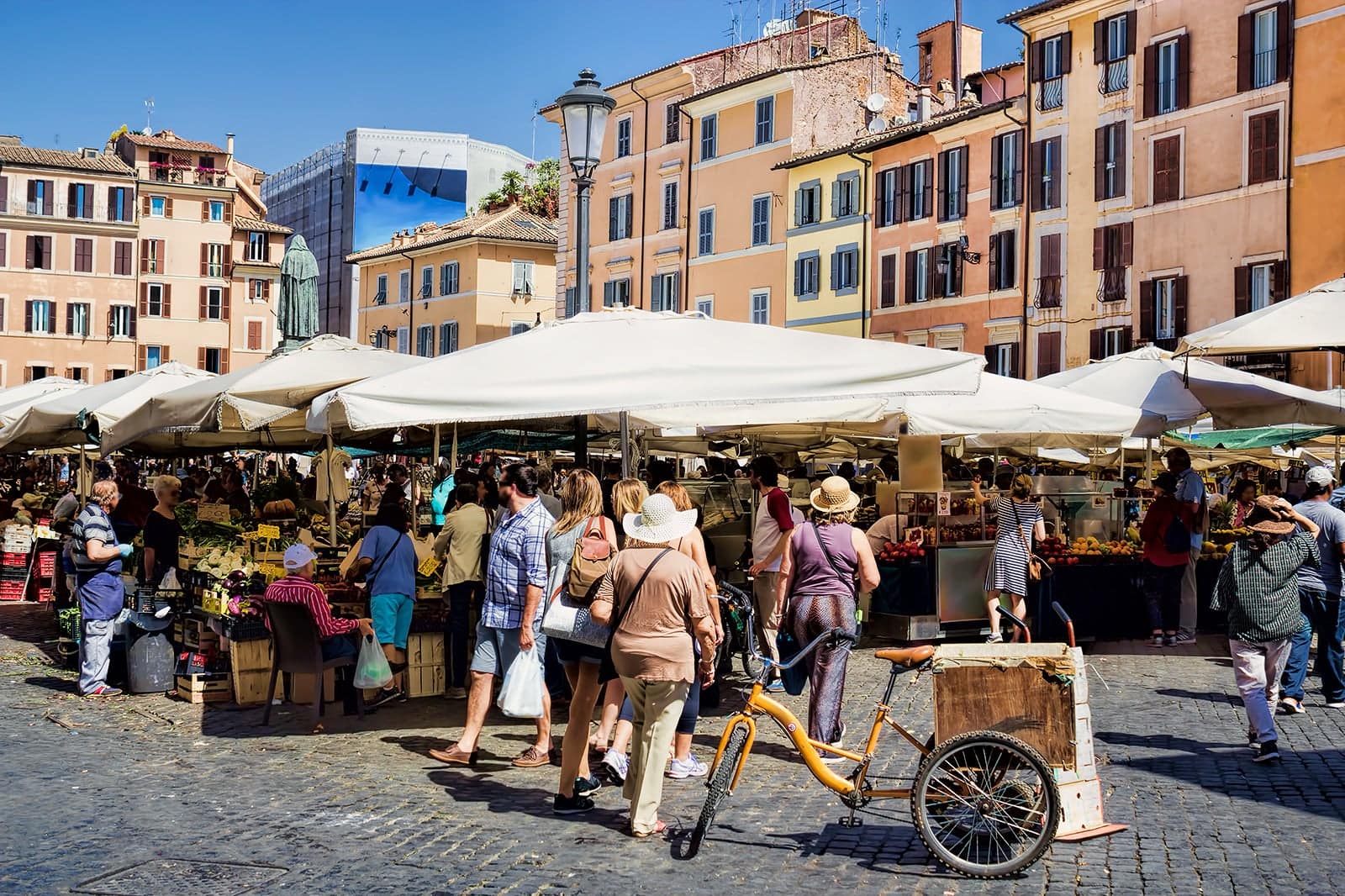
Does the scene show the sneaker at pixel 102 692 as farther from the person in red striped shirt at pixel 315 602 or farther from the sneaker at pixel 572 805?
the sneaker at pixel 572 805

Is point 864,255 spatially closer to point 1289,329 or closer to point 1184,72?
point 1184,72

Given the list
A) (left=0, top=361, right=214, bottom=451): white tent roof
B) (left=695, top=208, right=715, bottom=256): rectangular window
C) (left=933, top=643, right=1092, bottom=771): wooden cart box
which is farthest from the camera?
(left=695, top=208, right=715, bottom=256): rectangular window

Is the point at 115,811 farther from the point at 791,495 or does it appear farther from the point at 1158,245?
the point at 1158,245

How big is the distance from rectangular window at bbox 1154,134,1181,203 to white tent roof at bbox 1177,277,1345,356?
2026cm

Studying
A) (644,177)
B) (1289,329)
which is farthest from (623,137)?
(1289,329)

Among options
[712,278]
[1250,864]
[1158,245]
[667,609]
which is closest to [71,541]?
[667,609]

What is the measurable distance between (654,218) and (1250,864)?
44499mm

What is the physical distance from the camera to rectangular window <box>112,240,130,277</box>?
6881 cm

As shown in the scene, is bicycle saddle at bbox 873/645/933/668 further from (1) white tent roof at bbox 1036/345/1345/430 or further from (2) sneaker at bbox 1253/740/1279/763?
(1) white tent roof at bbox 1036/345/1345/430

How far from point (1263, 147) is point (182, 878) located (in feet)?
96.4

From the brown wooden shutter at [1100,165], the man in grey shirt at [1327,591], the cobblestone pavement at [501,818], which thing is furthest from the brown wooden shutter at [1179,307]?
the cobblestone pavement at [501,818]

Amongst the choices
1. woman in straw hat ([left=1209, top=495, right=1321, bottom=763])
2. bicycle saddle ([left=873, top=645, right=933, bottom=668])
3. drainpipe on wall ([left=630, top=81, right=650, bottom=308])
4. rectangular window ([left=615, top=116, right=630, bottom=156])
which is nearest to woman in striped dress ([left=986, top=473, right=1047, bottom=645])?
woman in straw hat ([left=1209, top=495, right=1321, bottom=763])

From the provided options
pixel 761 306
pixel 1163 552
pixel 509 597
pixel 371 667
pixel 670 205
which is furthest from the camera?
pixel 670 205

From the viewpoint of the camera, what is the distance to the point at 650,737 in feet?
21.3
